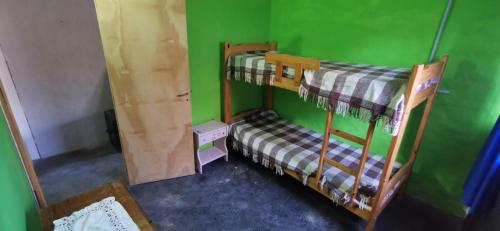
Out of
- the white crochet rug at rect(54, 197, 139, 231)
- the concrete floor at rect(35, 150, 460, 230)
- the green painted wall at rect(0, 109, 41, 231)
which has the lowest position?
the concrete floor at rect(35, 150, 460, 230)

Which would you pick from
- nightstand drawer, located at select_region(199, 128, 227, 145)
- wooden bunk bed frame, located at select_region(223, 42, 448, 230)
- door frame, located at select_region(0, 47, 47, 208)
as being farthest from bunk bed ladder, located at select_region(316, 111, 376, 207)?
door frame, located at select_region(0, 47, 47, 208)

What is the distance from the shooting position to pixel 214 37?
101 inches

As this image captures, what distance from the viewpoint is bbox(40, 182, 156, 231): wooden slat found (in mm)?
1172

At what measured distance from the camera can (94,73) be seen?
292 centimetres

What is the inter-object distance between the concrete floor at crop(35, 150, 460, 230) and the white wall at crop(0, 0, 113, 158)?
1.21 ft

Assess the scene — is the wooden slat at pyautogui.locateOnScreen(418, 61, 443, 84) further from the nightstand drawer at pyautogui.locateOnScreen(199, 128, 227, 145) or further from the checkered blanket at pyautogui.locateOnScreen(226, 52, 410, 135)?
the nightstand drawer at pyautogui.locateOnScreen(199, 128, 227, 145)

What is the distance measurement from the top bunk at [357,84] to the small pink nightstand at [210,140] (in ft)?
2.47

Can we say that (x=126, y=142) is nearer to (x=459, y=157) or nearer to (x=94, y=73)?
(x=94, y=73)

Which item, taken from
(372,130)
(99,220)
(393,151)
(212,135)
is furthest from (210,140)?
(393,151)

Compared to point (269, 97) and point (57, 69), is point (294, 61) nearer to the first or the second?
point (269, 97)

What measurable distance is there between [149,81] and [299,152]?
155cm

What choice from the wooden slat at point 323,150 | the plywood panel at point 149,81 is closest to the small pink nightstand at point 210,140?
the plywood panel at point 149,81

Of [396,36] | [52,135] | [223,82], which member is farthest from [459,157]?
[52,135]

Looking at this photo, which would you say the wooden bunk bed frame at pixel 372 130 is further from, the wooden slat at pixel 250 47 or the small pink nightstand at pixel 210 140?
the small pink nightstand at pixel 210 140
